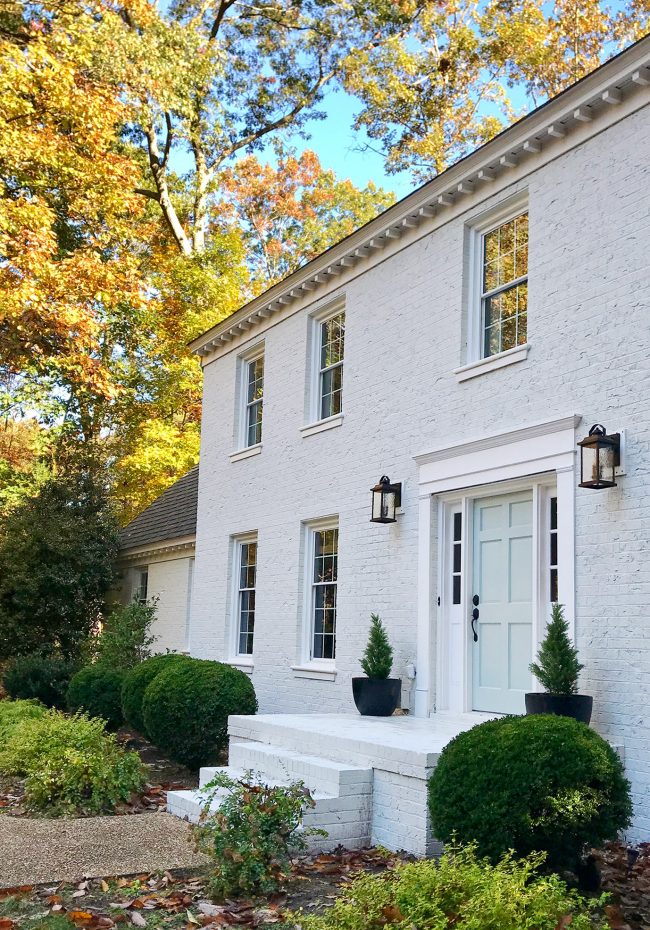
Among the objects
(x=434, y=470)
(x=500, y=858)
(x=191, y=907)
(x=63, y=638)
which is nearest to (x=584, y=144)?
(x=434, y=470)

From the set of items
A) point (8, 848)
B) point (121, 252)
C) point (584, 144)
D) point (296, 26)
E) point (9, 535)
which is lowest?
point (8, 848)

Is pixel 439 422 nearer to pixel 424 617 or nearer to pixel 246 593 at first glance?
pixel 424 617

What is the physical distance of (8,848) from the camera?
7.16 metres

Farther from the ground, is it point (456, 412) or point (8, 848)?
point (456, 412)

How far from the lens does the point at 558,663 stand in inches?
299

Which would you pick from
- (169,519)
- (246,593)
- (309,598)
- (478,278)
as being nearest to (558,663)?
(478,278)

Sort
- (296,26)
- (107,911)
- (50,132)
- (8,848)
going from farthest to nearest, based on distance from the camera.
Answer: (296,26)
(50,132)
(8,848)
(107,911)

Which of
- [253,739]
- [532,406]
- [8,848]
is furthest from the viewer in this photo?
[253,739]

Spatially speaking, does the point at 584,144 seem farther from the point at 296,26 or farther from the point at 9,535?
the point at 296,26

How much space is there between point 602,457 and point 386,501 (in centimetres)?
338

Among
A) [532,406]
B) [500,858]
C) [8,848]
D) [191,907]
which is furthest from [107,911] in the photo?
[532,406]

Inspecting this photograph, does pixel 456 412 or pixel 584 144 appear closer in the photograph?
pixel 584 144

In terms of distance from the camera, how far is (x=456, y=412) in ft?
32.4

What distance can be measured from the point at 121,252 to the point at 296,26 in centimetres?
942
